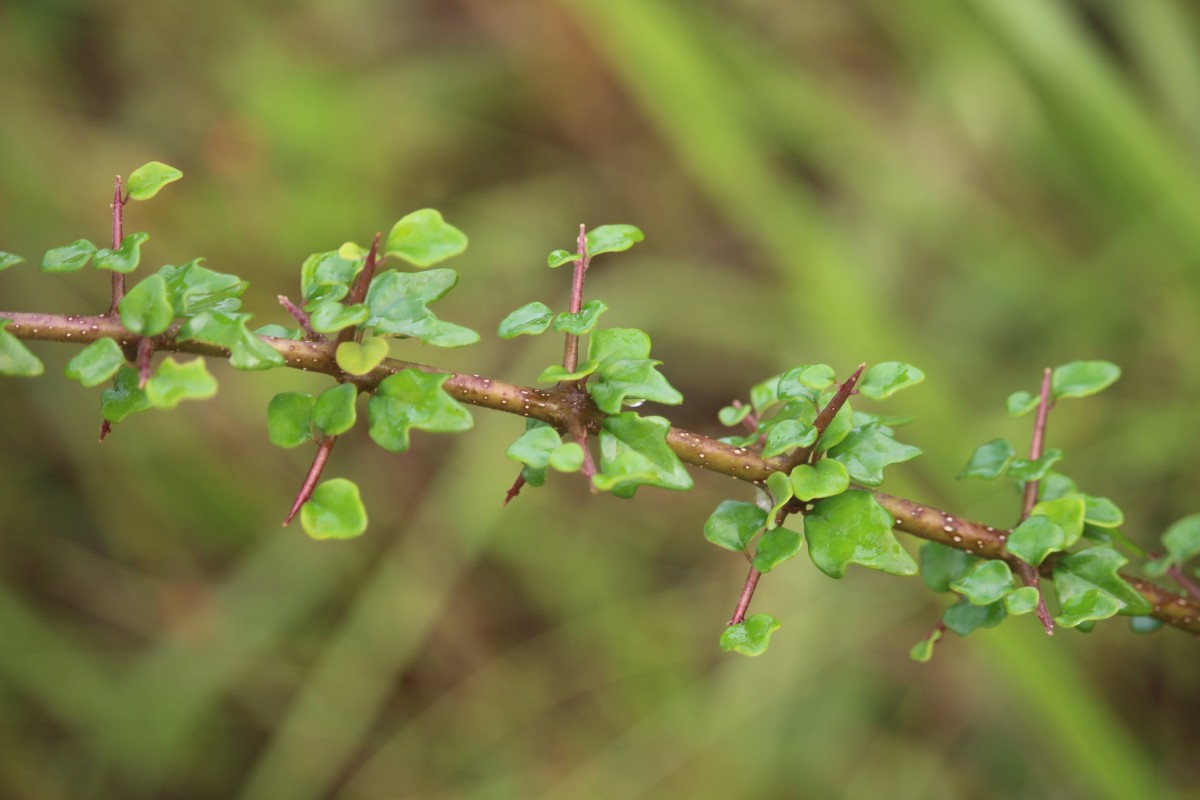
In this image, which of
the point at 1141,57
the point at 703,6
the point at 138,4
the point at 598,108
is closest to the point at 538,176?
the point at 598,108

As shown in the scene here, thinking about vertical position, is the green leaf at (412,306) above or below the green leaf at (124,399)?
above

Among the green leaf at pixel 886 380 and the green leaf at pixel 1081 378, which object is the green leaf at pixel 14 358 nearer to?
the green leaf at pixel 886 380

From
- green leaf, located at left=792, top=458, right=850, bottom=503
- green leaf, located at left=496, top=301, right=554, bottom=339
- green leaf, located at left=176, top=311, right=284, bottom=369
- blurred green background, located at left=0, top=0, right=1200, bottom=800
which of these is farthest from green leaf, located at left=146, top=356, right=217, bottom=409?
blurred green background, located at left=0, top=0, right=1200, bottom=800

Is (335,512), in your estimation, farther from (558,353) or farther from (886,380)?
(558,353)

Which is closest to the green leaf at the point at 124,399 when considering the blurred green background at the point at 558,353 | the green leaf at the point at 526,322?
the green leaf at the point at 526,322

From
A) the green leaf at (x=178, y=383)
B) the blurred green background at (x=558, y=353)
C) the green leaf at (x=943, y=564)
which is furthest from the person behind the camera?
the blurred green background at (x=558, y=353)

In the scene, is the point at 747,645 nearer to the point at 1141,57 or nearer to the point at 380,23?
the point at 1141,57

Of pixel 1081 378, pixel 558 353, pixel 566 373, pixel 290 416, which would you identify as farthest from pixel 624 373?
pixel 558 353

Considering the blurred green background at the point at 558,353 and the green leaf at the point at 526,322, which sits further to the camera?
the blurred green background at the point at 558,353
